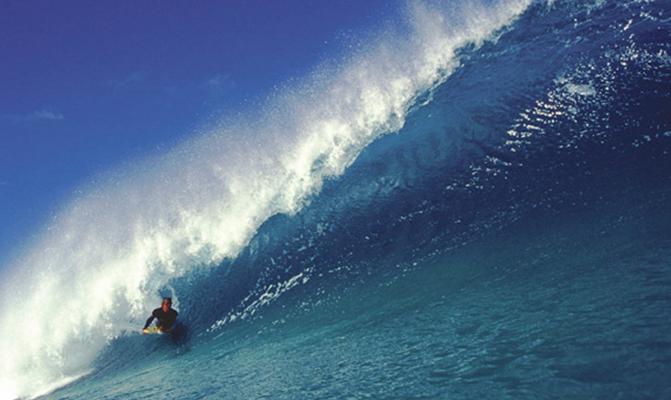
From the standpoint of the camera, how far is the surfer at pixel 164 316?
442 inches

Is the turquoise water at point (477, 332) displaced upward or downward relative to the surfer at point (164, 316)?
downward

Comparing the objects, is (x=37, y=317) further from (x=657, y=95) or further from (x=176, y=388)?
(x=657, y=95)

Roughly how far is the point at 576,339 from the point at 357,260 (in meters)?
6.60

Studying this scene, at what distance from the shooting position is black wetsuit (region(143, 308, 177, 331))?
11.2 metres

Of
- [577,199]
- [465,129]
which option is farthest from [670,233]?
[465,129]

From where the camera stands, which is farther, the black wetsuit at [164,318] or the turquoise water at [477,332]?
the black wetsuit at [164,318]

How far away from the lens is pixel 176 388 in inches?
328

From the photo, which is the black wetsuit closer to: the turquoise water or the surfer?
the surfer

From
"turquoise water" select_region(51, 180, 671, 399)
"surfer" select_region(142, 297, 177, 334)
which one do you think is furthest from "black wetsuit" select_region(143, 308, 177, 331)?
"turquoise water" select_region(51, 180, 671, 399)

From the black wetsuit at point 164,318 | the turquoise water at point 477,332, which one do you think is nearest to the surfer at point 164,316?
the black wetsuit at point 164,318

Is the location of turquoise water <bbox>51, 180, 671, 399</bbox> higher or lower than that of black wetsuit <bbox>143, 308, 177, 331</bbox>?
lower

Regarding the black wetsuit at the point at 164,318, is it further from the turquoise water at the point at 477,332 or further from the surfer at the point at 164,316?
the turquoise water at the point at 477,332

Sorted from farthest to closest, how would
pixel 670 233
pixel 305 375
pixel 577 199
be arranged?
pixel 577 199, pixel 670 233, pixel 305 375

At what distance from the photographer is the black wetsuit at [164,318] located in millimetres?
11234
